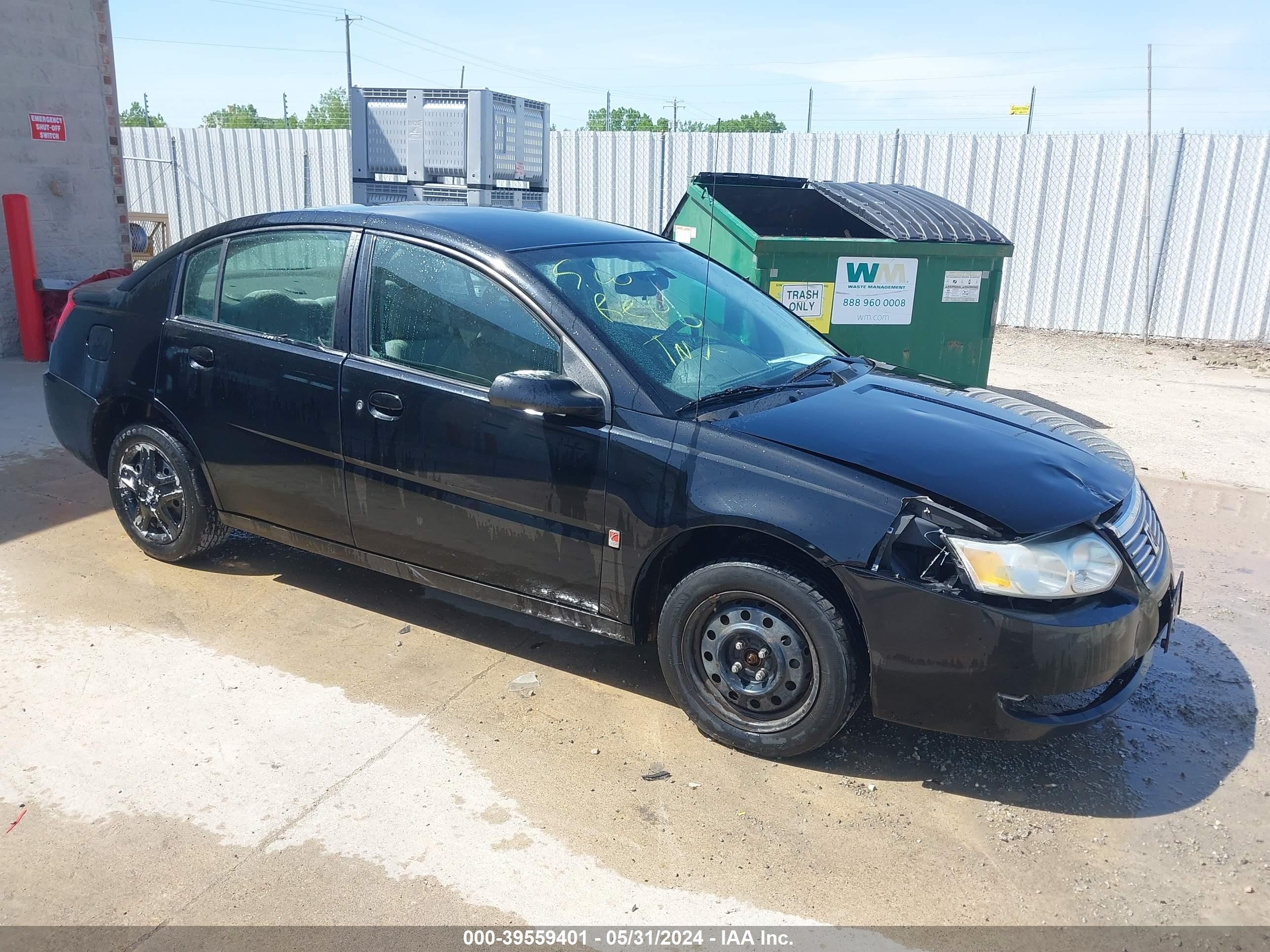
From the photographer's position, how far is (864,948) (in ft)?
8.31

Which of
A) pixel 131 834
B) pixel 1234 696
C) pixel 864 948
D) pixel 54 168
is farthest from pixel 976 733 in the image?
pixel 54 168

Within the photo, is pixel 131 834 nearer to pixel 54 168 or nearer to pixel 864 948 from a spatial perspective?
pixel 864 948

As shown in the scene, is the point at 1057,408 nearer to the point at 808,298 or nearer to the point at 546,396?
the point at 808,298

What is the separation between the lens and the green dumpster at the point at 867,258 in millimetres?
7094

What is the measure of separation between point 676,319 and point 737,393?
1.53ft

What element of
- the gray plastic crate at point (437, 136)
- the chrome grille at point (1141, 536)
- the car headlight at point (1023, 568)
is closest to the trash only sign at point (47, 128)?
the gray plastic crate at point (437, 136)

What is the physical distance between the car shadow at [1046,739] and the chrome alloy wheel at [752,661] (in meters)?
0.25

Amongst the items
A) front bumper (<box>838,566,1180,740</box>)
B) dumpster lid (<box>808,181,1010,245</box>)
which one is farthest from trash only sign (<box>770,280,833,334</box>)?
front bumper (<box>838,566,1180,740</box>)

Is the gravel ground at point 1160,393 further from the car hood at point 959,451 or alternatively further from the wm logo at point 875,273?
the car hood at point 959,451

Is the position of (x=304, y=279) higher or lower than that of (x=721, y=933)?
higher

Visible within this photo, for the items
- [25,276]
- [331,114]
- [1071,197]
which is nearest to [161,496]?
[25,276]

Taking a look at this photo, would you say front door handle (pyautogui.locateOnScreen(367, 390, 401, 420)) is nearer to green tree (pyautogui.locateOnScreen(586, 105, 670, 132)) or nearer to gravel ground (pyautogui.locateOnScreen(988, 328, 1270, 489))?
gravel ground (pyautogui.locateOnScreen(988, 328, 1270, 489))

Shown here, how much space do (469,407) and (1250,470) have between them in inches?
232

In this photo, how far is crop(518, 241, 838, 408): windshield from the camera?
354 centimetres
